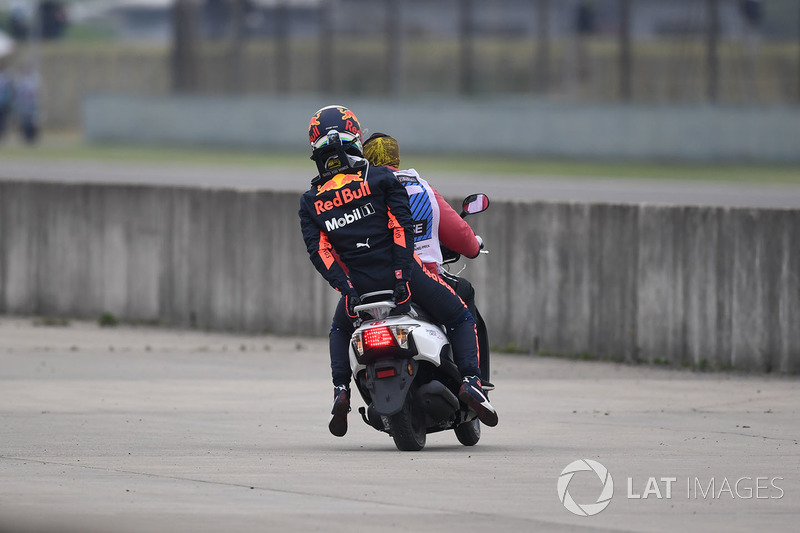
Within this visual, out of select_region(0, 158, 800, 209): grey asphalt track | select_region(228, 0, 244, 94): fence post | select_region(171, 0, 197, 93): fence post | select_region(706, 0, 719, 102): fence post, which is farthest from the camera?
select_region(171, 0, 197, 93): fence post

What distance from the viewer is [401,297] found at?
8.14m

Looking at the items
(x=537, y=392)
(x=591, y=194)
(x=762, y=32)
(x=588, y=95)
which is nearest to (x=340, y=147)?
(x=537, y=392)

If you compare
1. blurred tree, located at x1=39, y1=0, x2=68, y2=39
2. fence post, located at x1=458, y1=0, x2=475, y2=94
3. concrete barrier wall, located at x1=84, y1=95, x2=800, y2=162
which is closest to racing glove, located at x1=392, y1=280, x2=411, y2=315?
concrete barrier wall, located at x1=84, y1=95, x2=800, y2=162

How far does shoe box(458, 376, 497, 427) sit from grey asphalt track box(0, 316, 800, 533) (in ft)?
0.73

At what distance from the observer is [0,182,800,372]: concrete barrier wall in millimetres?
12055

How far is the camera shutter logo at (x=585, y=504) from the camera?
666 centimetres

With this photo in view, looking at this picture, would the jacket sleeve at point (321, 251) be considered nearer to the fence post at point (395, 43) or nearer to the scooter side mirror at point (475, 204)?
the scooter side mirror at point (475, 204)

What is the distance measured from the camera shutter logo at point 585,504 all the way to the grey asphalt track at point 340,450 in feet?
0.14

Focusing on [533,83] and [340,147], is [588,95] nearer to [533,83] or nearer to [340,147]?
[533,83]

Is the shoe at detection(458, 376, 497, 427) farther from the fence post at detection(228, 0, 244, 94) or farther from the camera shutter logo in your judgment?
the fence post at detection(228, 0, 244, 94)

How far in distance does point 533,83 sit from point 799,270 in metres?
26.3

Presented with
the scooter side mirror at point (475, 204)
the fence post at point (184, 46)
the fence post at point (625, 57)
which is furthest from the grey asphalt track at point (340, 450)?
the fence post at point (184, 46)

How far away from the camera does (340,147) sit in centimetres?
817

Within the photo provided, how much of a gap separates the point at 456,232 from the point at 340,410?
1.14m
